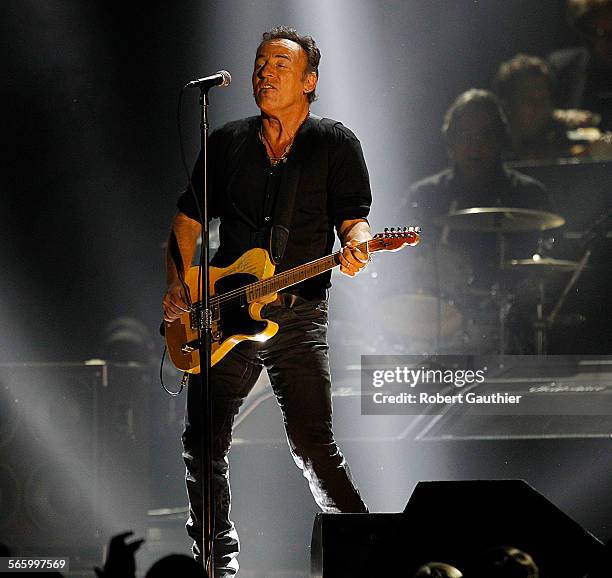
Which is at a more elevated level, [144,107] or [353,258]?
[144,107]

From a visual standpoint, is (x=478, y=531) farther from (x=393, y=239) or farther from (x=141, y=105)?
(x=141, y=105)

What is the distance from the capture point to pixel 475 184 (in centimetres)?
572

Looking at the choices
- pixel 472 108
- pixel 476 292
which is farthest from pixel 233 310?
pixel 472 108

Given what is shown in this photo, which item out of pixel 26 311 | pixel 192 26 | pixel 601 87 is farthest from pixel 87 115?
pixel 601 87

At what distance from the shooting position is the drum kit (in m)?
5.48

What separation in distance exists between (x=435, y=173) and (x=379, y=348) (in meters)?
1.10

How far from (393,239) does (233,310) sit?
2.15 feet

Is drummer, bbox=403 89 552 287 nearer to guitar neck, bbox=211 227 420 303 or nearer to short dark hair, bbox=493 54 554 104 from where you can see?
short dark hair, bbox=493 54 554 104

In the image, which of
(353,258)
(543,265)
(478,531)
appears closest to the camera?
(478,531)

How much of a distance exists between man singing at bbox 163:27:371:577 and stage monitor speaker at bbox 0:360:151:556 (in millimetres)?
1321

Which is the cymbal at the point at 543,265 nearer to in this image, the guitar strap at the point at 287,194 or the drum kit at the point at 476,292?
the drum kit at the point at 476,292

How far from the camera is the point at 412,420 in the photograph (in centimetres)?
516

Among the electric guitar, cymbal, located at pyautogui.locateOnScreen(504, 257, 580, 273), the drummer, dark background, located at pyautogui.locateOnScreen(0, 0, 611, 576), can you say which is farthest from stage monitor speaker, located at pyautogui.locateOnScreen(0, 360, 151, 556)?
cymbal, located at pyautogui.locateOnScreen(504, 257, 580, 273)

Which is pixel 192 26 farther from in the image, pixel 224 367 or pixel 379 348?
pixel 224 367
